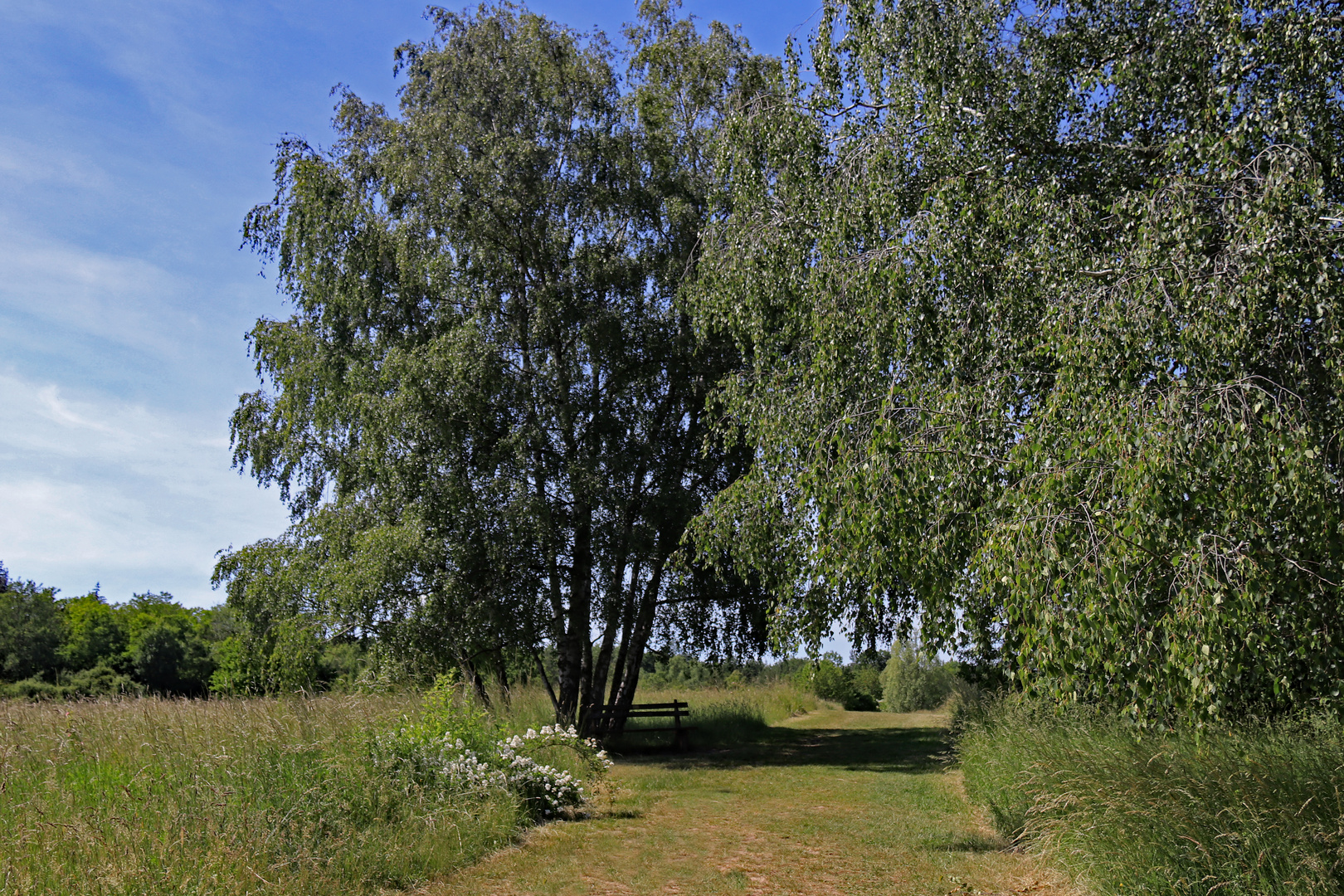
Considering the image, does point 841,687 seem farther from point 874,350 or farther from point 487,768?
point 874,350

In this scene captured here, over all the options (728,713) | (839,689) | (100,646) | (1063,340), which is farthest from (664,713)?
(100,646)

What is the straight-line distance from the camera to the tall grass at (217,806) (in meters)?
5.06

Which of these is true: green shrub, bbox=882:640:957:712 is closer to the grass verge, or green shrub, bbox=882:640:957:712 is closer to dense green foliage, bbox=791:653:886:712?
dense green foliage, bbox=791:653:886:712

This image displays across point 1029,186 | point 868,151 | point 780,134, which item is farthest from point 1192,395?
point 780,134

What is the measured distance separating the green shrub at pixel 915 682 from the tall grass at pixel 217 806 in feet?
90.6

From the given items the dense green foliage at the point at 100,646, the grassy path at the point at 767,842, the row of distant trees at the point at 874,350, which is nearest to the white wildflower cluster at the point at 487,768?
the grassy path at the point at 767,842

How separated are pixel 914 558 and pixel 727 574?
1056 centimetres

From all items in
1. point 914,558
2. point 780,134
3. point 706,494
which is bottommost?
point 914,558

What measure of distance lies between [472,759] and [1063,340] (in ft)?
21.0

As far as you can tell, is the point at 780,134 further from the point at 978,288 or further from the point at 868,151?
the point at 978,288

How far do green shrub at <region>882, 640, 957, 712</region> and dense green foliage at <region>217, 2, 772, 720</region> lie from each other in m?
17.4

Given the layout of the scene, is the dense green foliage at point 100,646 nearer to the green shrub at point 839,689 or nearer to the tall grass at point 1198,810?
the green shrub at point 839,689

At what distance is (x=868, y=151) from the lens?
8.02 metres

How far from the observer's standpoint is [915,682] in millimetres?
33344
